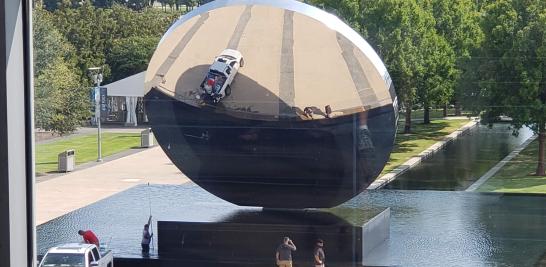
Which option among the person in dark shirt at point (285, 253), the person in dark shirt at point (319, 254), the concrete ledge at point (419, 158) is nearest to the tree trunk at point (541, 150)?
the concrete ledge at point (419, 158)

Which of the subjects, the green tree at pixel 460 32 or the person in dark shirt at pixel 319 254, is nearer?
the green tree at pixel 460 32

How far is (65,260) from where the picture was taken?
3.23 metres

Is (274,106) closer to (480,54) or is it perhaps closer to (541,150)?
(480,54)

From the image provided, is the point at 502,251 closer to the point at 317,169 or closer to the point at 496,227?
the point at 496,227

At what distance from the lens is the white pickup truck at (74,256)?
318 centimetres

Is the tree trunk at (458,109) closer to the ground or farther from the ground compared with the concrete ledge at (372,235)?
farther from the ground

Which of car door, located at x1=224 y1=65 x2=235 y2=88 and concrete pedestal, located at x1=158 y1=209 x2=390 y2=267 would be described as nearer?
concrete pedestal, located at x1=158 y1=209 x2=390 y2=267

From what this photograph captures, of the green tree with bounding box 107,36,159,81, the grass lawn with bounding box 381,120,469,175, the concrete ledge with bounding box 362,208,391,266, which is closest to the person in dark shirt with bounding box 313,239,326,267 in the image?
the concrete ledge with bounding box 362,208,391,266

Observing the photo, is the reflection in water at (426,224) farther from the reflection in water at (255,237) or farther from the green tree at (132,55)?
the green tree at (132,55)

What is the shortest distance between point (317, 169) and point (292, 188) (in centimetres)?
17

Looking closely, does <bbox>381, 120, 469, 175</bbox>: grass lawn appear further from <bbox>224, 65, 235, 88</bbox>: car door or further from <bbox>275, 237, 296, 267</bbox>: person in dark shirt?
<bbox>224, 65, 235, 88</bbox>: car door

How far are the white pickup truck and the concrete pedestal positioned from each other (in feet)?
1.54

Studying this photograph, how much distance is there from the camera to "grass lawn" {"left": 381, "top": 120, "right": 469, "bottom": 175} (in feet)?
9.95

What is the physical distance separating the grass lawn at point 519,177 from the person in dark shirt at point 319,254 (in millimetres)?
855
